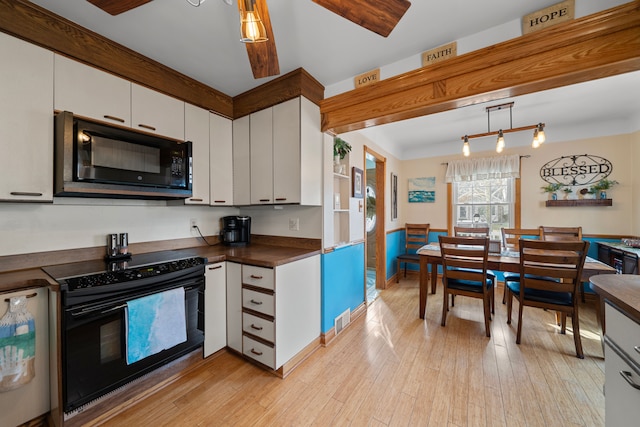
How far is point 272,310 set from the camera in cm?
177

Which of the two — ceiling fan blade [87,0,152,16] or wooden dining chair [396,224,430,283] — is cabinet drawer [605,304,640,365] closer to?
ceiling fan blade [87,0,152,16]

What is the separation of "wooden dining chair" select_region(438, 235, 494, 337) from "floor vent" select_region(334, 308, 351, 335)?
41.0 inches

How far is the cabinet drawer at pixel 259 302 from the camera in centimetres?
178

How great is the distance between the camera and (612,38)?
47.7 inches

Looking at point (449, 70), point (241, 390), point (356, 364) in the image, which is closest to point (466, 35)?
point (449, 70)

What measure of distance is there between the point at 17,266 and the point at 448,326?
12.0ft

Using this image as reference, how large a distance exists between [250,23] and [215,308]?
200cm

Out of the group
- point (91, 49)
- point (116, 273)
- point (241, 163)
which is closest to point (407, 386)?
point (116, 273)

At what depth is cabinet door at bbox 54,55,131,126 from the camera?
1502 mm

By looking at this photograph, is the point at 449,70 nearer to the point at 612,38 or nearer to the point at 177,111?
the point at 612,38

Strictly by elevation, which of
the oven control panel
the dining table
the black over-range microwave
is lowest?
the dining table

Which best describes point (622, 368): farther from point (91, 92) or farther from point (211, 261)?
point (91, 92)

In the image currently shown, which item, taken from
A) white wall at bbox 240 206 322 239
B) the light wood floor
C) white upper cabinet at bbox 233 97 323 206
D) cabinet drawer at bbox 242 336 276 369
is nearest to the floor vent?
the light wood floor

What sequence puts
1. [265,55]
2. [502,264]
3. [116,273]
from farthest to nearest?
[502,264]
[116,273]
[265,55]
